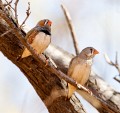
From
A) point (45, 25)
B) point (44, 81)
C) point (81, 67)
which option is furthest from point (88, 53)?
point (44, 81)

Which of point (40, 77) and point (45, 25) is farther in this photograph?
point (40, 77)

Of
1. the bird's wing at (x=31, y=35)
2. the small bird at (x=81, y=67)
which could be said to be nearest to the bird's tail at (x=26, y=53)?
the bird's wing at (x=31, y=35)

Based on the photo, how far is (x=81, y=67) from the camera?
200 centimetres

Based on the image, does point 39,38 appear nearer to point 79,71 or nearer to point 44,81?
point 79,71

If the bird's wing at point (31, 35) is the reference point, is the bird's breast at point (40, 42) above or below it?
below

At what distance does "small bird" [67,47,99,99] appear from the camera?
1.96 m

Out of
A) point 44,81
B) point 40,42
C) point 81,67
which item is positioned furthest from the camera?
point 44,81

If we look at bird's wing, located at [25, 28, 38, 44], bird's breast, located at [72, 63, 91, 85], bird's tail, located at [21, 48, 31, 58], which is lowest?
bird's breast, located at [72, 63, 91, 85]

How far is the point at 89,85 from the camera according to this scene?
2549 mm

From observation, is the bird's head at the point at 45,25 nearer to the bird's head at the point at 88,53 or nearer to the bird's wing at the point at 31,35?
the bird's wing at the point at 31,35

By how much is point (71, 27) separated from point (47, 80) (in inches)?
34.0

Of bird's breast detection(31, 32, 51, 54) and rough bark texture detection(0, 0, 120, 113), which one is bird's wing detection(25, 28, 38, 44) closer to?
bird's breast detection(31, 32, 51, 54)

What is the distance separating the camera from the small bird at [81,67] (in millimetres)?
1962

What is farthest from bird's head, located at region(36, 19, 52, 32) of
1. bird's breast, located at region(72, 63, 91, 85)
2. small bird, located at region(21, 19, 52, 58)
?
bird's breast, located at region(72, 63, 91, 85)
